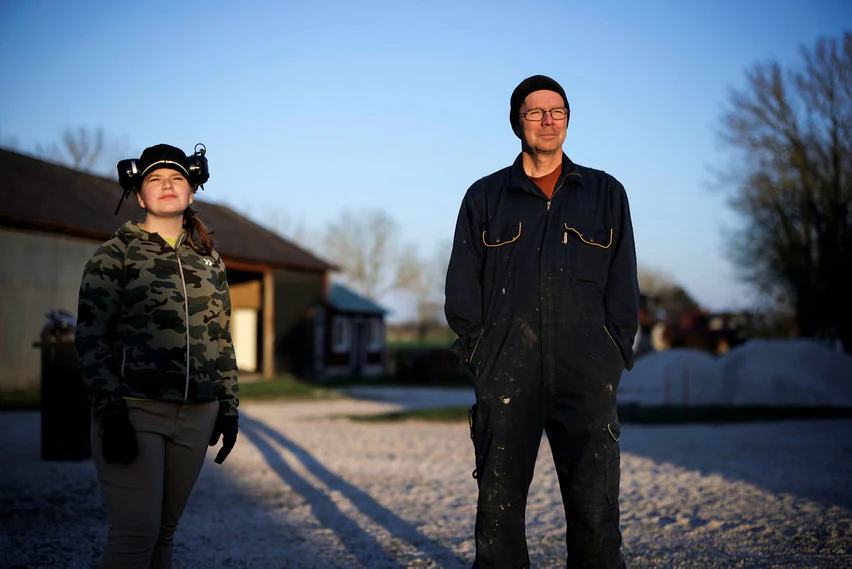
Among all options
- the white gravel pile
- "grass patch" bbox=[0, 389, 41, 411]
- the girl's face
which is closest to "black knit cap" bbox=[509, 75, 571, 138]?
the girl's face

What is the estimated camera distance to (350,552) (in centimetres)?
477

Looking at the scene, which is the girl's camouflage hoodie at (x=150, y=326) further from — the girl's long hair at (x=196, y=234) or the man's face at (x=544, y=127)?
the man's face at (x=544, y=127)

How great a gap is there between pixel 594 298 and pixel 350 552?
2646 millimetres

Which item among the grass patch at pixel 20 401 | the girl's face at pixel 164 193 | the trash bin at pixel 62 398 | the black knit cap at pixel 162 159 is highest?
the black knit cap at pixel 162 159

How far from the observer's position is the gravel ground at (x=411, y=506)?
183 inches

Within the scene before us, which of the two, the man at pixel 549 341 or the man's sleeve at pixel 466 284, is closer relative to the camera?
the man at pixel 549 341

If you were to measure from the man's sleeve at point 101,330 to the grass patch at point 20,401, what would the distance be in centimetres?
1221

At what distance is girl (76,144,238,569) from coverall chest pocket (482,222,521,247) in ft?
3.50

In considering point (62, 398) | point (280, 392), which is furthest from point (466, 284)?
point (280, 392)

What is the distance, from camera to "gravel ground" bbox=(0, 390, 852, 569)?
464 cm

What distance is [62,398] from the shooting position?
737 centimetres

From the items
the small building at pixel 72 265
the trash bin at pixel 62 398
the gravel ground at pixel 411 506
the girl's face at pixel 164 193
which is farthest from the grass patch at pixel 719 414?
the girl's face at pixel 164 193

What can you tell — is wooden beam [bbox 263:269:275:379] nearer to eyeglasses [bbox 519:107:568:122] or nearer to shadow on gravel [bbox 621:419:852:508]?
shadow on gravel [bbox 621:419:852:508]

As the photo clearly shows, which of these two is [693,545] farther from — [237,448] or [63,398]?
[237,448]
